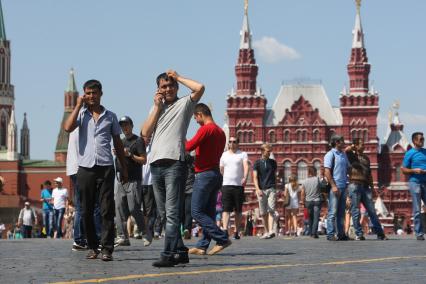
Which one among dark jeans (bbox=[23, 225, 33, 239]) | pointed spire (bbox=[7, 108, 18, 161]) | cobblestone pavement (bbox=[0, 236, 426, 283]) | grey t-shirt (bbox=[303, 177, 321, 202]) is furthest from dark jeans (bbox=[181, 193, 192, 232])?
pointed spire (bbox=[7, 108, 18, 161])

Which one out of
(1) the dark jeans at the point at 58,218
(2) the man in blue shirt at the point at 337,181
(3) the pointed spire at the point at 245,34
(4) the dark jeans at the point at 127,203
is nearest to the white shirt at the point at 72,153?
(4) the dark jeans at the point at 127,203

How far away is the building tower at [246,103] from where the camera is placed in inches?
3698

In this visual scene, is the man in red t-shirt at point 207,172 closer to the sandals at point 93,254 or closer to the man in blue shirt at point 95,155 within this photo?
the man in blue shirt at point 95,155

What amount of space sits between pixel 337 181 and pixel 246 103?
253 feet

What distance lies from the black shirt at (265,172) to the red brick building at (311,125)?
239 ft

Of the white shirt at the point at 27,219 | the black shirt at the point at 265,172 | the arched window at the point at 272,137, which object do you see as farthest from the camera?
the arched window at the point at 272,137

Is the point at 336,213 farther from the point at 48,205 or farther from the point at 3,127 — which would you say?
the point at 3,127

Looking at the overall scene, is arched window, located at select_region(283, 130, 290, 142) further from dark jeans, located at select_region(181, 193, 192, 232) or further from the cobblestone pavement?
the cobblestone pavement

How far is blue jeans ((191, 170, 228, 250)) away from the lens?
12.0m

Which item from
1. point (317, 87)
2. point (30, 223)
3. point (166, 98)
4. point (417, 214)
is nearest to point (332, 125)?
point (317, 87)

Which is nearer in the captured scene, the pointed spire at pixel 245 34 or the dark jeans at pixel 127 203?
the dark jeans at pixel 127 203

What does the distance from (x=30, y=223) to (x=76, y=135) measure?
14849mm

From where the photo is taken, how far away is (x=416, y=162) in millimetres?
16922

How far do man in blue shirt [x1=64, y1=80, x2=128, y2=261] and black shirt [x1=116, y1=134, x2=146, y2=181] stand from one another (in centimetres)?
240
